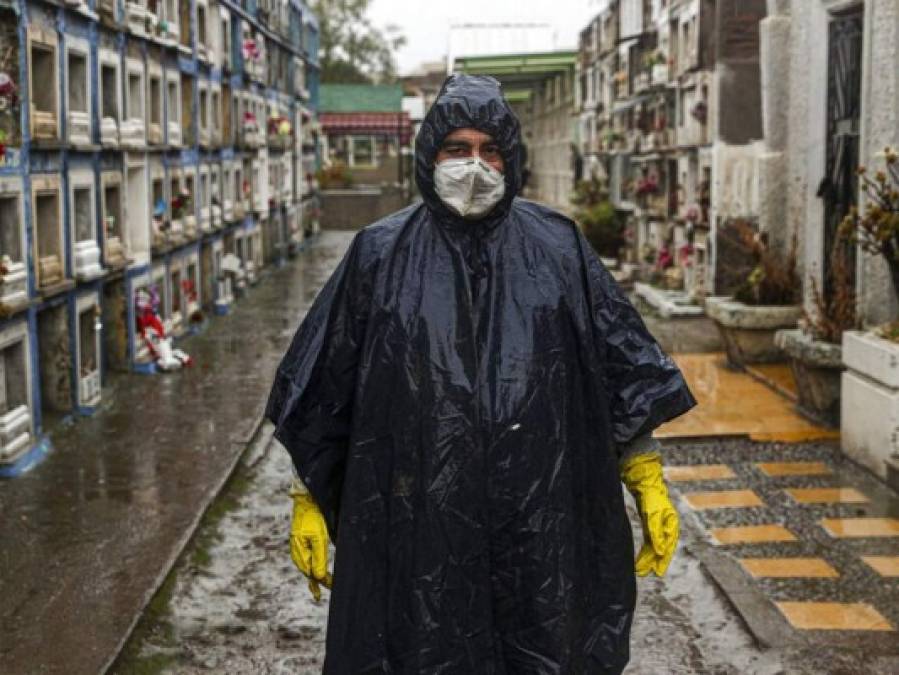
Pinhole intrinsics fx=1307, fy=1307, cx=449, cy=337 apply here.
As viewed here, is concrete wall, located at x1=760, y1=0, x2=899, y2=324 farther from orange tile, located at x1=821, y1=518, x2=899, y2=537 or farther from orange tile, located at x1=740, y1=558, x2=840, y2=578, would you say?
orange tile, located at x1=740, y1=558, x2=840, y2=578

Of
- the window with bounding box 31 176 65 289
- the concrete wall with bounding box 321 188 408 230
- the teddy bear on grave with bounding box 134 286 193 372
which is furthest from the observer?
the concrete wall with bounding box 321 188 408 230

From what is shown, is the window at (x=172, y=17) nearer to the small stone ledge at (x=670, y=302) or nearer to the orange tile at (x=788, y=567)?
the small stone ledge at (x=670, y=302)

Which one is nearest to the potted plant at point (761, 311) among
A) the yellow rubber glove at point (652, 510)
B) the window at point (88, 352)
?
the window at point (88, 352)

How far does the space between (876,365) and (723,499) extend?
1.67 m

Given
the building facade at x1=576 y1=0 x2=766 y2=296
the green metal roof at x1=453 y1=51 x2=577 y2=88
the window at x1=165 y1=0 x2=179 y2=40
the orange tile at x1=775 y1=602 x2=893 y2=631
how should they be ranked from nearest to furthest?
the orange tile at x1=775 y1=602 x2=893 y2=631, the building facade at x1=576 y1=0 x2=766 y2=296, the window at x1=165 y1=0 x2=179 y2=40, the green metal roof at x1=453 y1=51 x2=577 y2=88

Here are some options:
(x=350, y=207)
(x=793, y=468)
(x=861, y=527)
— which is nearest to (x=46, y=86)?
(x=793, y=468)

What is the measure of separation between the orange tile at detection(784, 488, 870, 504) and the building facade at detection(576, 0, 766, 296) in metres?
8.94

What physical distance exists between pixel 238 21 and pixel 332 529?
28.4 meters

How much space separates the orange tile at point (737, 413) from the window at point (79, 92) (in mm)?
8193

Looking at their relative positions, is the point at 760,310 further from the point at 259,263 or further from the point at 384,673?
the point at 259,263

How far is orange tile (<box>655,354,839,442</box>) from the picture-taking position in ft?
41.8

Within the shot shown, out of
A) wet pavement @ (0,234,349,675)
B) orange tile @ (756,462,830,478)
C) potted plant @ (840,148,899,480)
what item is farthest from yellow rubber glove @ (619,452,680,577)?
orange tile @ (756,462,830,478)

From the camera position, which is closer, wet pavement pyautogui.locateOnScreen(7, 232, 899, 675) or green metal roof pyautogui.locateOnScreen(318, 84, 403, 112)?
wet pavement pyautogui.locateOnScreen(7, 232, 899, 675)

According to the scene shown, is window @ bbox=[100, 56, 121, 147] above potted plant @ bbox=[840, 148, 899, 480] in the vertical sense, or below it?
above
